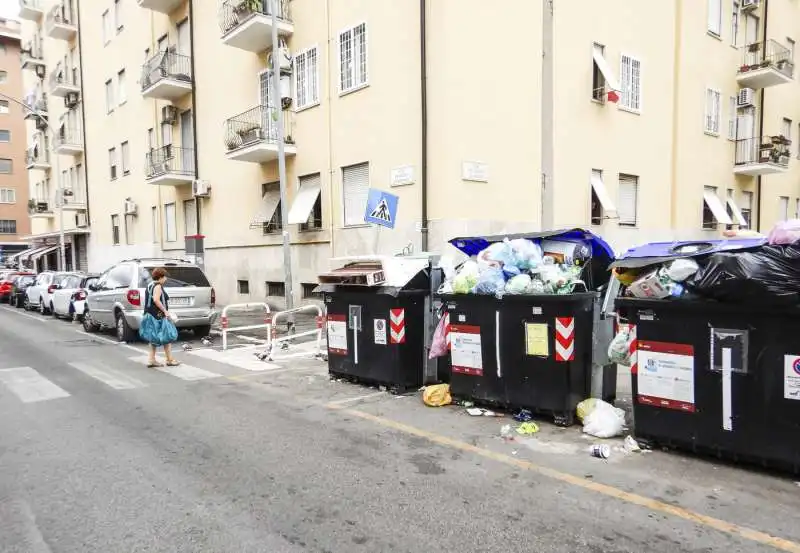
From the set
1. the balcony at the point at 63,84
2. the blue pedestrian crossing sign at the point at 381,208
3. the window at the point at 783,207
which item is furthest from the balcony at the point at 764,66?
the balcony at the point at 63,84

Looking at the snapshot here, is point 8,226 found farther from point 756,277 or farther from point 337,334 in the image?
point 756,277

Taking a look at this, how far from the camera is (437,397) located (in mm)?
6547

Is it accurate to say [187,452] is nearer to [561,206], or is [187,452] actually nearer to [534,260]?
[534,260]

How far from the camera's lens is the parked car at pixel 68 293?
16.9 m

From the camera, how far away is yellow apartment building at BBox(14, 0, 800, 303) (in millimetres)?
13055

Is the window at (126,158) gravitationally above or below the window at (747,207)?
above

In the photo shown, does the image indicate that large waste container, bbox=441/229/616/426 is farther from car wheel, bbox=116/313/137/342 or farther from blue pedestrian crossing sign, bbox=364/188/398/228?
car wheel, bbox=116/313/137/342

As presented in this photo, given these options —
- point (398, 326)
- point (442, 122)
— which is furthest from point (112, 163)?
point (398, 326)

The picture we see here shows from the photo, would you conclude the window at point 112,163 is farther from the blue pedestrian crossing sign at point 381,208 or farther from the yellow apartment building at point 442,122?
the blue pedestrian crossing sign at point 381,208

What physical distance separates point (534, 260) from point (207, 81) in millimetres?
18032

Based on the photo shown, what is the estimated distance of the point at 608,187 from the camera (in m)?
16.5

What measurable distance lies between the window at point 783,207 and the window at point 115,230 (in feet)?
102

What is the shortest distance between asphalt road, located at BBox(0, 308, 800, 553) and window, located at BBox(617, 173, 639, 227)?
42.2 feet

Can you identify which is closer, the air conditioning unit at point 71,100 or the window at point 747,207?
the window at point 747,207
